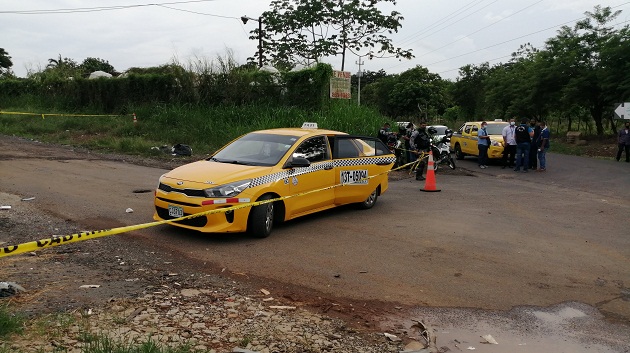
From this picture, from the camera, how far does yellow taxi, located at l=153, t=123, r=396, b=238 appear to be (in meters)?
7.69

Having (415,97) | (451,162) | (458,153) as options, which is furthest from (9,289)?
(415,97)

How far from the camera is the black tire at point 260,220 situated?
26.1ft

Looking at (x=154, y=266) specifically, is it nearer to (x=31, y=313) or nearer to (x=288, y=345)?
(x=31, y=313)

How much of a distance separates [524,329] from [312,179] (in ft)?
15.1

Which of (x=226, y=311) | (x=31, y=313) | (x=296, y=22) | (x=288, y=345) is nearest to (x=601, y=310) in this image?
(x=288, y=345)

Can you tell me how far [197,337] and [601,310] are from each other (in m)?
4.16

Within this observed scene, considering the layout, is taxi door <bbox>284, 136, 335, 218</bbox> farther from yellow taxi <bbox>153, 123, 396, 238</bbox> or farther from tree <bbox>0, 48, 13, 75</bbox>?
tree <bbox>0, 48, 13, 75</bbox>

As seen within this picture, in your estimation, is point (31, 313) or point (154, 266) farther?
point (154, 266)

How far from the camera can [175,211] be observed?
7.82 metres

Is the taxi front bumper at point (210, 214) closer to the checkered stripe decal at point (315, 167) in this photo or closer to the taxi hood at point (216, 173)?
the taxi hood at point (216, 173)

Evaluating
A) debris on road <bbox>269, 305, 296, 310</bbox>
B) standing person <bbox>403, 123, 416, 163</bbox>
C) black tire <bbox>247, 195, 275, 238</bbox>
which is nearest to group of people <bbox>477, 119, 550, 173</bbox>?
standing person <bbox>403, 123, 416, 163</bbox>

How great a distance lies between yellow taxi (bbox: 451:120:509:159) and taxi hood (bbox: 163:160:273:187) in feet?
47.3

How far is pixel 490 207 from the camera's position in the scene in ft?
38.2

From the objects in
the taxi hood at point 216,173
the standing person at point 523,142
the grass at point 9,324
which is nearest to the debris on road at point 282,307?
the grass at point 9,324
